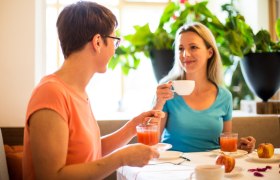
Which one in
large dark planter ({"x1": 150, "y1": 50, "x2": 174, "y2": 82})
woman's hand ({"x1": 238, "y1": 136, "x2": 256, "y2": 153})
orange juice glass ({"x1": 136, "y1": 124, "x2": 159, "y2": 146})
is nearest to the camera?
orange juice glass ({"x1": 136, "y1": 124, "x2": 159, "y2": 146})

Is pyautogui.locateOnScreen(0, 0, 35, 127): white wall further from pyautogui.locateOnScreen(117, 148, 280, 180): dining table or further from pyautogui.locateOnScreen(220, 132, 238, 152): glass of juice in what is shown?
pyautogui.locateOnScreen(220, 132, 238, 152): glass of juice

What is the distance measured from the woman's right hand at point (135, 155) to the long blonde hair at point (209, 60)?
1.17 m

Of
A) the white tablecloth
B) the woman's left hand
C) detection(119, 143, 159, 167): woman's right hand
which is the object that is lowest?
the white tablecloth

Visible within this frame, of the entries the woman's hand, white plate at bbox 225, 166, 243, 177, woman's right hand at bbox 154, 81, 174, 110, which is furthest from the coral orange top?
the woman's hand

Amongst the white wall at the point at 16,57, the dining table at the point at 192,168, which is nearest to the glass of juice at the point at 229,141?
the dining table at the point at 192,168

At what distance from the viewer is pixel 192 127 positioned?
207cm

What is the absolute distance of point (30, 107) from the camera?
3.66ft

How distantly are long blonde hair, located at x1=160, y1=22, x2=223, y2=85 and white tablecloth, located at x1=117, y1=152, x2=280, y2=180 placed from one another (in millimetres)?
767

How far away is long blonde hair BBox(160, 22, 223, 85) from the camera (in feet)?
7.44

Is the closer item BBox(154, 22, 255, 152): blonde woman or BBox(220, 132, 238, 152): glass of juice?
BBox(220, 132, 238, 152): glass of juice

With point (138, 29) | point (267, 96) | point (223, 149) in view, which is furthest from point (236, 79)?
point (223, 149)

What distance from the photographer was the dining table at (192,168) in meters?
1.33

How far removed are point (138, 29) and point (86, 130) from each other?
1820 mm

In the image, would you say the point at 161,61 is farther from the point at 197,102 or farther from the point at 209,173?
the point at 209,173
